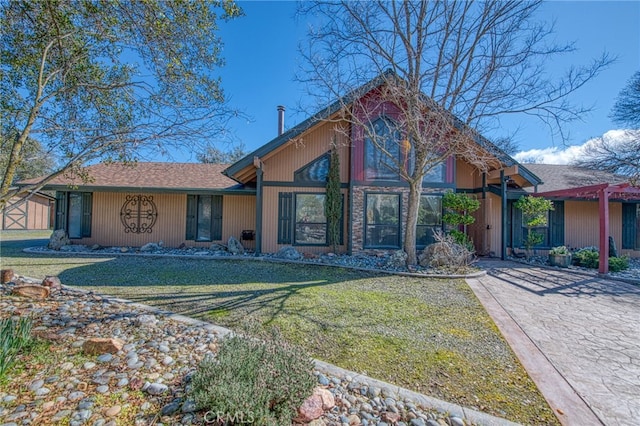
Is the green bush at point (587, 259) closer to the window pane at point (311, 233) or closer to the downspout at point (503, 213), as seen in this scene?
the downspout at point (503, 213)

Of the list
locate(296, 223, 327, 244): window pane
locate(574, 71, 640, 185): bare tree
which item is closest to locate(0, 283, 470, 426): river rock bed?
locate(296, 223, 327, 244): window pane

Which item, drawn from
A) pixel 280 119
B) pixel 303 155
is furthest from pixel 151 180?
pixel 303 155

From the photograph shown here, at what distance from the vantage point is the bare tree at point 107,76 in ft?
13.0

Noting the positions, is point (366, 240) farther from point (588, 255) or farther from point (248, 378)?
point (248, 378)

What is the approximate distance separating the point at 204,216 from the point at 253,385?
1109 cm

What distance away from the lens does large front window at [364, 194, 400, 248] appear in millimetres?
10141

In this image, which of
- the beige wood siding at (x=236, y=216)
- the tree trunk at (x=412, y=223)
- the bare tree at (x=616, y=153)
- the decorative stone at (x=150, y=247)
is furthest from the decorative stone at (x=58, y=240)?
the bare tree at (x=616, y=153)

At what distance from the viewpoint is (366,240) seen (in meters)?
10.1

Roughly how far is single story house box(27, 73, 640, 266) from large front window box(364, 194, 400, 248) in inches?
1.4

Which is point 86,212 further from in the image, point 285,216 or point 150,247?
point 285,216

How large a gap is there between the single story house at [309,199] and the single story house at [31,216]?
1552cm

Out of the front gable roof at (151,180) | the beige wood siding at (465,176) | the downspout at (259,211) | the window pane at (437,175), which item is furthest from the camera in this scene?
the beige wood siding at (465,176)

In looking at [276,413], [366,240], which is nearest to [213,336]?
[276,413]

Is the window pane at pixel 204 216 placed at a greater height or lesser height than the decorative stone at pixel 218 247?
greater
